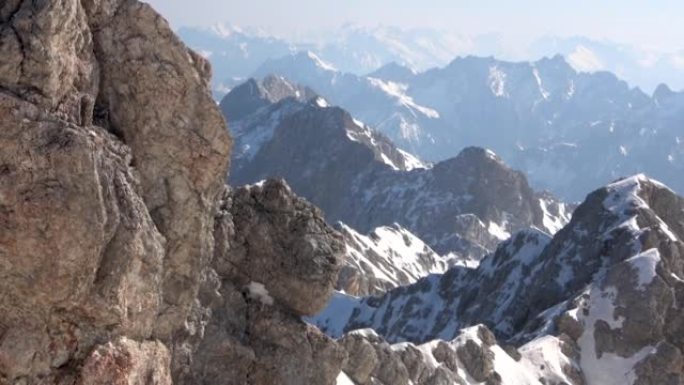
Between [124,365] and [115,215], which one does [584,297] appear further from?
[115,215]

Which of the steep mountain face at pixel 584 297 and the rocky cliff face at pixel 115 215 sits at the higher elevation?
the rocky cliff face at pixel 115 215

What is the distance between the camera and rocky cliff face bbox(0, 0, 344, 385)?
81.9 feet

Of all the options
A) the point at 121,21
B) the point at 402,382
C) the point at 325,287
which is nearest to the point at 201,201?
the point at 121,21

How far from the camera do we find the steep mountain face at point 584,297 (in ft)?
326

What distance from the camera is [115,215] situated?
26.5 m

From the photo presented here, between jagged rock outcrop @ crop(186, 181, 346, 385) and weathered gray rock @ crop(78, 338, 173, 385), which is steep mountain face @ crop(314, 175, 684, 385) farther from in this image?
weathered gray rock @ crop(78, 338, 173, 385)

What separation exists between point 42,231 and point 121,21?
10053 millimetres

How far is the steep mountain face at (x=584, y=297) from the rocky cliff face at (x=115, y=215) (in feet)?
187

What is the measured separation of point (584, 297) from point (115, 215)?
92.2 meters

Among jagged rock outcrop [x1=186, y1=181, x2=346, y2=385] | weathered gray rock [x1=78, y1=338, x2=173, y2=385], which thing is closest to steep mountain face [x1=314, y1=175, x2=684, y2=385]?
jagged rock outcrop [x1=186, y1=181, x2=346, y2=385]

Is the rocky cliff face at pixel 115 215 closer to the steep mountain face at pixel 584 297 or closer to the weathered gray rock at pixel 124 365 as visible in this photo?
the weathered gray rock at pixel 124 365

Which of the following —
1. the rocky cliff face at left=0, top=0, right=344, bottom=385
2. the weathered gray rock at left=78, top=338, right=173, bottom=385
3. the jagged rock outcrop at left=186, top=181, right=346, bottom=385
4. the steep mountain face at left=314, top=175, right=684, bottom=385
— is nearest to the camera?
the rocky cliff face at left=0, top=0, right=344, bottom=385

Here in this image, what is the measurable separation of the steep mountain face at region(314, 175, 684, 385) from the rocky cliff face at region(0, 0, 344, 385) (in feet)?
187

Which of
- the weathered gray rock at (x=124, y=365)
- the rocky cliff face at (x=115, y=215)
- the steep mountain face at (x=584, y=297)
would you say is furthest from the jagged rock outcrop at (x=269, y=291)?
the steep mountain face at (x=584, y=297)
